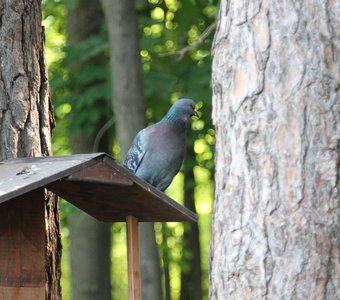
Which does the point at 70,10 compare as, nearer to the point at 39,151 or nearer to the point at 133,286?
the point at 39,151

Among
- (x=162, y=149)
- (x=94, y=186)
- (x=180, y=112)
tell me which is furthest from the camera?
(x=180, y=112)

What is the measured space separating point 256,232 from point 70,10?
21.8ft

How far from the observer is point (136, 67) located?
8.26 meters

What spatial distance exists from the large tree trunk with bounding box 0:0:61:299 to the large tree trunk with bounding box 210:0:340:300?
1.26 meters

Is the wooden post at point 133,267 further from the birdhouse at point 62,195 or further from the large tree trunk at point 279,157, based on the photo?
the large tree trunk at point 279,157

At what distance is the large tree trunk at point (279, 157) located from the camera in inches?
149

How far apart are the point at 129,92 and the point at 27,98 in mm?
3098

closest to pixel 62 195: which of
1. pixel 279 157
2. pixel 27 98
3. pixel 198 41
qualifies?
pixel 27 98

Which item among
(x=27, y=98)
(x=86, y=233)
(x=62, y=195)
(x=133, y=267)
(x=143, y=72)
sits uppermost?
(x=27, y=98)

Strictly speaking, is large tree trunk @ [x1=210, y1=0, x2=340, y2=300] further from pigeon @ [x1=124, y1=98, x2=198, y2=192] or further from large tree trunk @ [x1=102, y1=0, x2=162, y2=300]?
large tree trunk @ [x1=102, y1=0, x2=162, y2=300]

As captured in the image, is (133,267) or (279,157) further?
(133,267)

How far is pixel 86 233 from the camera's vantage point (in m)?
9.73

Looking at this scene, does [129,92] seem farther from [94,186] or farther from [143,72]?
[94,186]

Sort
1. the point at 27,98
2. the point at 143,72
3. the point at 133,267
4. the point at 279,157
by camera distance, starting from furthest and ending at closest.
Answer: the point at 143,72, the point at 27,98, the point at 133,267, the point at 279,157
